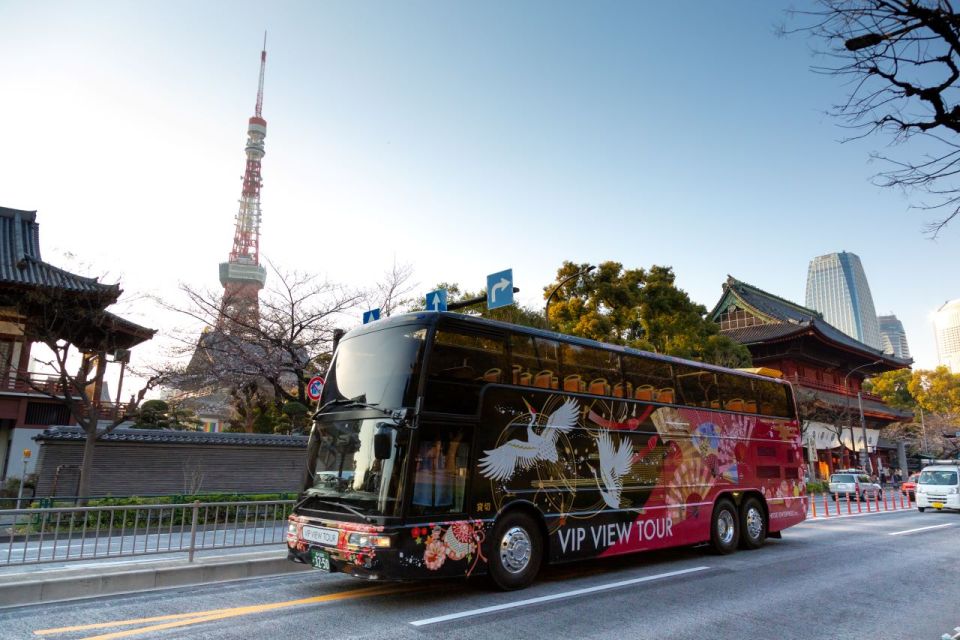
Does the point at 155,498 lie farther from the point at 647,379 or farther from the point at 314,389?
the point at 647,379

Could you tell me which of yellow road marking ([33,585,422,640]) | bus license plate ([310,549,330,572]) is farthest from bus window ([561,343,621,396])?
bus license plate ([310,549,330,572])

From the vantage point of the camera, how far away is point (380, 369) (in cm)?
759

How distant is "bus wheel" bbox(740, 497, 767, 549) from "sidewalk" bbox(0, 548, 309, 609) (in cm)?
829

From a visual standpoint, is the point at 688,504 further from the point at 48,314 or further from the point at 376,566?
the point at 48,314

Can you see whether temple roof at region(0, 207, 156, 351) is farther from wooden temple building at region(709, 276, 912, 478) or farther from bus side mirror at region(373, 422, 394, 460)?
wooden temple building at region(709, 276, 912, 478)

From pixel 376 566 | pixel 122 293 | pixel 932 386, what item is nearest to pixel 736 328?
pixel 932 386

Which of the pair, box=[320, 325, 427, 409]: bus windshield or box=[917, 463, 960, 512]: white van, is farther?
box=[917, 463, 960, 512]: white van

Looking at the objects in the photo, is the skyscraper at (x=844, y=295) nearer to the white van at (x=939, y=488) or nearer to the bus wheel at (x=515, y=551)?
the white van at (x=939, y=488)

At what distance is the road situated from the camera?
5781mm

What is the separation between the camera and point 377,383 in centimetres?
748

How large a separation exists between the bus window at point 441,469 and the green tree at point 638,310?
65.0 ft

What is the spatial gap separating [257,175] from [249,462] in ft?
271

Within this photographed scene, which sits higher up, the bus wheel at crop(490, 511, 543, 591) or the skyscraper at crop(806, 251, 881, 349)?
the skyscraper at crop(806, 251, 881, 349)

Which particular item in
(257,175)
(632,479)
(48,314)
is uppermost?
(257,175)
